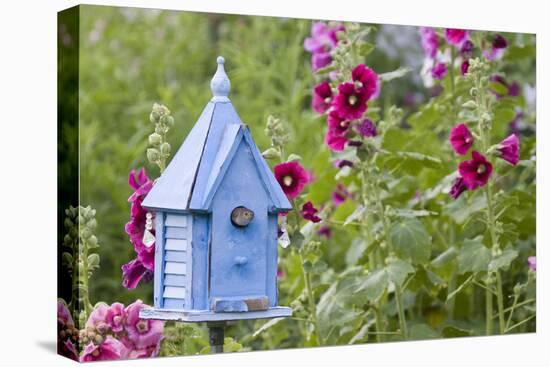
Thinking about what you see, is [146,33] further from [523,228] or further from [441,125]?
[523,228]

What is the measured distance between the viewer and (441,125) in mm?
4867

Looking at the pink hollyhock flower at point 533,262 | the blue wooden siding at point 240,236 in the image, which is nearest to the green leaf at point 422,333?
the pink hollyhock flower at point 533,262

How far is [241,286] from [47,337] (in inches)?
31.7

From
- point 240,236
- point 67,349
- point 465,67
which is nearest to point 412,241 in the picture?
point 465,67

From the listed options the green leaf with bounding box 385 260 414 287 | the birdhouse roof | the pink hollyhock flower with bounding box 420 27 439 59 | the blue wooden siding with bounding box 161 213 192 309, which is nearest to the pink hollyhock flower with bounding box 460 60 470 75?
the pink hollyhock flower with bounding box 420 27 439 59

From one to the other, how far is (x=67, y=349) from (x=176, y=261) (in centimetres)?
52

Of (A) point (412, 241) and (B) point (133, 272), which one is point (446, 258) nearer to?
→ (A) point (412, 241)

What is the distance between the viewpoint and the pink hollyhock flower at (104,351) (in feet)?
11.7

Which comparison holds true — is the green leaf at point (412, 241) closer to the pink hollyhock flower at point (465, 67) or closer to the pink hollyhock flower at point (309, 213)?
the pink hollyhock flower at point (309, 213)

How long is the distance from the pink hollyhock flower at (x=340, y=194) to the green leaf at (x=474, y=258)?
76cm

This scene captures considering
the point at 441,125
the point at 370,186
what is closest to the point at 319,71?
the point at 370,186

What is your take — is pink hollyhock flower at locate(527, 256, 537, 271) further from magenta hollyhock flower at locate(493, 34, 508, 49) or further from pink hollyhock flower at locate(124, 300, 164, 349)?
pink hollyhock flower at locate(124, 300, 164, 349)

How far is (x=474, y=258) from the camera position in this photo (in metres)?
4.24

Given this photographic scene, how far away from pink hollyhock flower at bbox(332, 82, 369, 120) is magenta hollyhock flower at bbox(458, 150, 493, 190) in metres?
0.43
